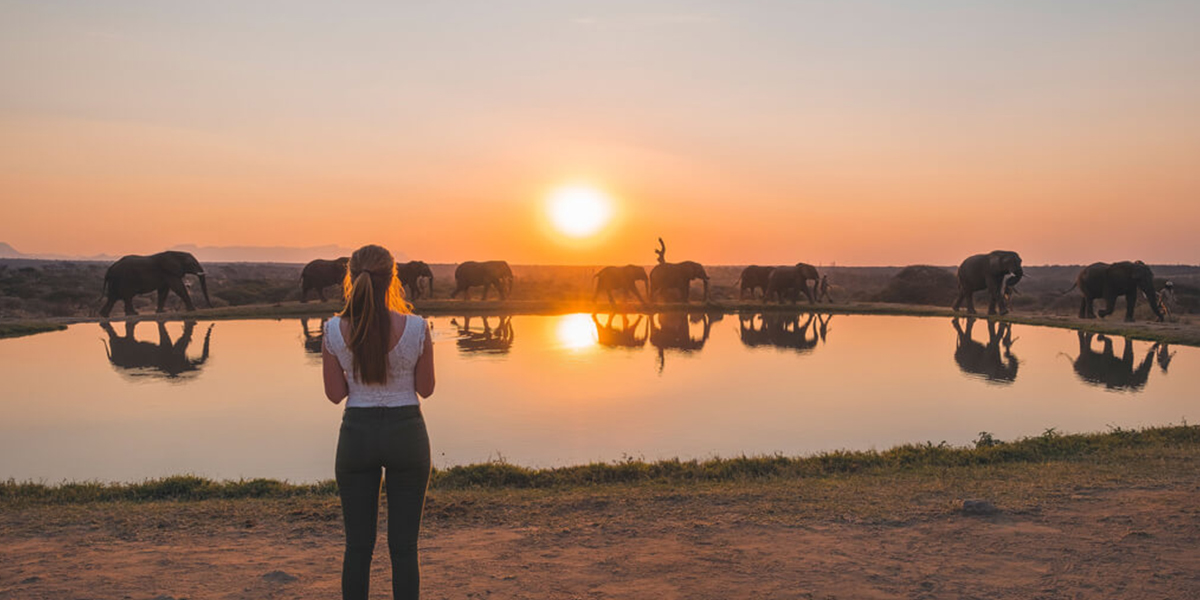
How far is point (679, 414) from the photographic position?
1144 centimetres

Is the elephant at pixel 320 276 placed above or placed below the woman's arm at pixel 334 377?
above

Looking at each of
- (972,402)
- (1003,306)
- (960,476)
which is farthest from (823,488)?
(1003,306)

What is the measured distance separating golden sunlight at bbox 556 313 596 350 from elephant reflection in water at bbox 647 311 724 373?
188cm

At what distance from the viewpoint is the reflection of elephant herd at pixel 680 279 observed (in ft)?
87.3

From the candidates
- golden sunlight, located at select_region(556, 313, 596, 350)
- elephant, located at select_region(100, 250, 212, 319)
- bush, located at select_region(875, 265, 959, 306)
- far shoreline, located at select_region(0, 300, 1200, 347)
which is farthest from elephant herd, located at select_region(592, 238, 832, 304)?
elephant, located at select_region(100, 250, 212, 319)

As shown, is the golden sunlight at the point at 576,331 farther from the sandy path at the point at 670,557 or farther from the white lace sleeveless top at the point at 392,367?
the white lace sleeveless top at the point at 392,367

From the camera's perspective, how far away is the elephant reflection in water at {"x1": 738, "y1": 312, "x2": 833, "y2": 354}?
21.1 meters

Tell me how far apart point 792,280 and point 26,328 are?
32.8 metres

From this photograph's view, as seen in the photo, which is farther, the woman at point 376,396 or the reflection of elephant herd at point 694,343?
the reflection of elephant herd at point 694,343

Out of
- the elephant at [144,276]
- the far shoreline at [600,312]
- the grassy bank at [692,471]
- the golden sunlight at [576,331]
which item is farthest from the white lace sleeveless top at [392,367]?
the elephant at [144,276]

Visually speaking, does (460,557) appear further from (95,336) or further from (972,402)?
(95,336)

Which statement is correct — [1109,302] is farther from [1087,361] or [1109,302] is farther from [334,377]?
[334,377]

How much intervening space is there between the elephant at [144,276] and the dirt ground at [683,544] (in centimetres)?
2529

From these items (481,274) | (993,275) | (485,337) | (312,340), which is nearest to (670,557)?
(485,337)
